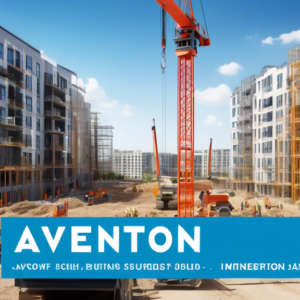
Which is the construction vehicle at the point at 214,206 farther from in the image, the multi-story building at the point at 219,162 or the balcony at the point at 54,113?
the balcony at the point at 54,113

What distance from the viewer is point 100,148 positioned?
10797 millimetres

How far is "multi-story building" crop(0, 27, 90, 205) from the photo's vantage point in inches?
268

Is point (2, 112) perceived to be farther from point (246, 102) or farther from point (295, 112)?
point (295, 112)

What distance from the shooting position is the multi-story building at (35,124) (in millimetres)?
6797

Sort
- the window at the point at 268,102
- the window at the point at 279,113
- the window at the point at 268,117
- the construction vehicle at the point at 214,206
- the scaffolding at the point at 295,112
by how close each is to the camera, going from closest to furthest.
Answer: the construction vehicle at the point at 214,206
the scaffolding at the point at 295,112
the window at the point at 279,113
the window at the point at 268,102
the window at the point at 268,117

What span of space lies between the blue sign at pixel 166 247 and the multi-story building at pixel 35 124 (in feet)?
15.4

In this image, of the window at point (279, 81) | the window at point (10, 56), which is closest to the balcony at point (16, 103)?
the window at point (10, 56)

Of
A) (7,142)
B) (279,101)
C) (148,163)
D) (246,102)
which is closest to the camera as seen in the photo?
(7,142)

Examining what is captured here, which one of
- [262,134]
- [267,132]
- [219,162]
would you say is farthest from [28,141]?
[267,132]

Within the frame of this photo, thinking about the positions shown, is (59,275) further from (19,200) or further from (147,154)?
(147,154)

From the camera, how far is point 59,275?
304 cm

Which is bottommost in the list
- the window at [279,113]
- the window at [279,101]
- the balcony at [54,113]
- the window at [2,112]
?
the window at [2,112]

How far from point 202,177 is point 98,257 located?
9813 millimetres

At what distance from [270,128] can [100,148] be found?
7.70m
